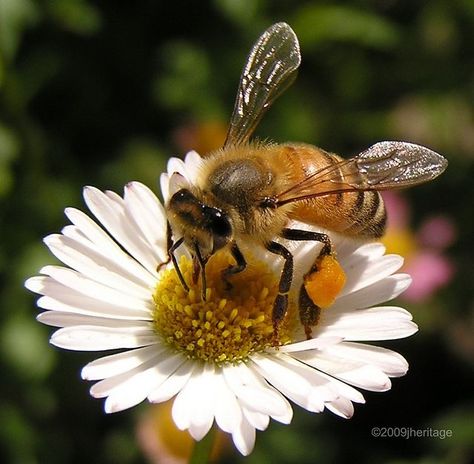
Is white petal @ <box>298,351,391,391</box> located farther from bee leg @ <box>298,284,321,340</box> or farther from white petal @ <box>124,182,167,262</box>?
white petal @ <box>124,182,167,262</box>

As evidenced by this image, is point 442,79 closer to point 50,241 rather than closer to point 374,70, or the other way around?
point 374,70

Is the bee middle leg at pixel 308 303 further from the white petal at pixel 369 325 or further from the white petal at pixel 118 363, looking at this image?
the white petal at pixel 118 363

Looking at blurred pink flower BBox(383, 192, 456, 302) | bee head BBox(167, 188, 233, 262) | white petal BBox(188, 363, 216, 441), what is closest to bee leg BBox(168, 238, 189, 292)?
bee head BBox(167, 188, 233, 262)

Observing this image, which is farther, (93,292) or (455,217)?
(455,217)

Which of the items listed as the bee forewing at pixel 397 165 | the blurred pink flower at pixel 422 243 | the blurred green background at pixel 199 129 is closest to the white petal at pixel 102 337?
the bee forewing at pixel 397 165

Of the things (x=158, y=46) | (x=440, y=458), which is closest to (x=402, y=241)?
(x=440, y=458)

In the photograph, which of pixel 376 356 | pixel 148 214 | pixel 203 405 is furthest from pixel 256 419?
pixel 148 214

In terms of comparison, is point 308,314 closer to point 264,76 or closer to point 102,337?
point 102,337
